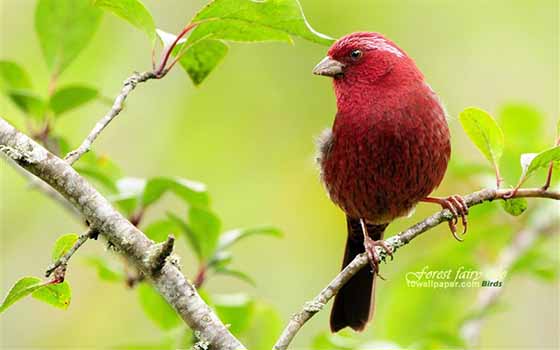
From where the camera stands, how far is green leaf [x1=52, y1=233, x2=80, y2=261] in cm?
267

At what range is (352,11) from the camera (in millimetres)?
8266

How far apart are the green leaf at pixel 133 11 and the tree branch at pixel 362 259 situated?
42.5 inches

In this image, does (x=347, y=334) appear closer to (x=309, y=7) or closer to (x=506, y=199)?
(x=506, y=199)

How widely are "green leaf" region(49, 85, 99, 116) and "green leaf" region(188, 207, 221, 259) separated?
2.16 ft

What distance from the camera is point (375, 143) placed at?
4.39m

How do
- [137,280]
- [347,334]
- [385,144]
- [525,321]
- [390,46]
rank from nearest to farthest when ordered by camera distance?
[137,280]
[385,144]
[390,46]
[347,334]
[525,321]

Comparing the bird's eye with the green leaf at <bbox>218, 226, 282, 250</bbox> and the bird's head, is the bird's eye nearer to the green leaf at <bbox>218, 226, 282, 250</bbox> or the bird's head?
the bird's head

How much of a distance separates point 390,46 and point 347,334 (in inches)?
66.1

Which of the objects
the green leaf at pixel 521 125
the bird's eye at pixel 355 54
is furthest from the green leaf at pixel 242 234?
the green leaf at pixel 521 125

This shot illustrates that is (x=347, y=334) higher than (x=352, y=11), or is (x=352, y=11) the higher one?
(x=352, y=11)

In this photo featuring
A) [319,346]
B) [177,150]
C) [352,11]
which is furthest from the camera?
[352,11]

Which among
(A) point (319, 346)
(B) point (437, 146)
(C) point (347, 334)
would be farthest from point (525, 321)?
(A) point (319, 346)

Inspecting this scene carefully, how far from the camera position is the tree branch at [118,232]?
2617 mm

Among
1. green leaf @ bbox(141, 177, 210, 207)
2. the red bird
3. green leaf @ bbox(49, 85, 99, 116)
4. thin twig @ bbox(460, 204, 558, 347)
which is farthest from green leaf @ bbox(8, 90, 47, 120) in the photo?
thin twig @ bbox(460, 204, 558, 347)
